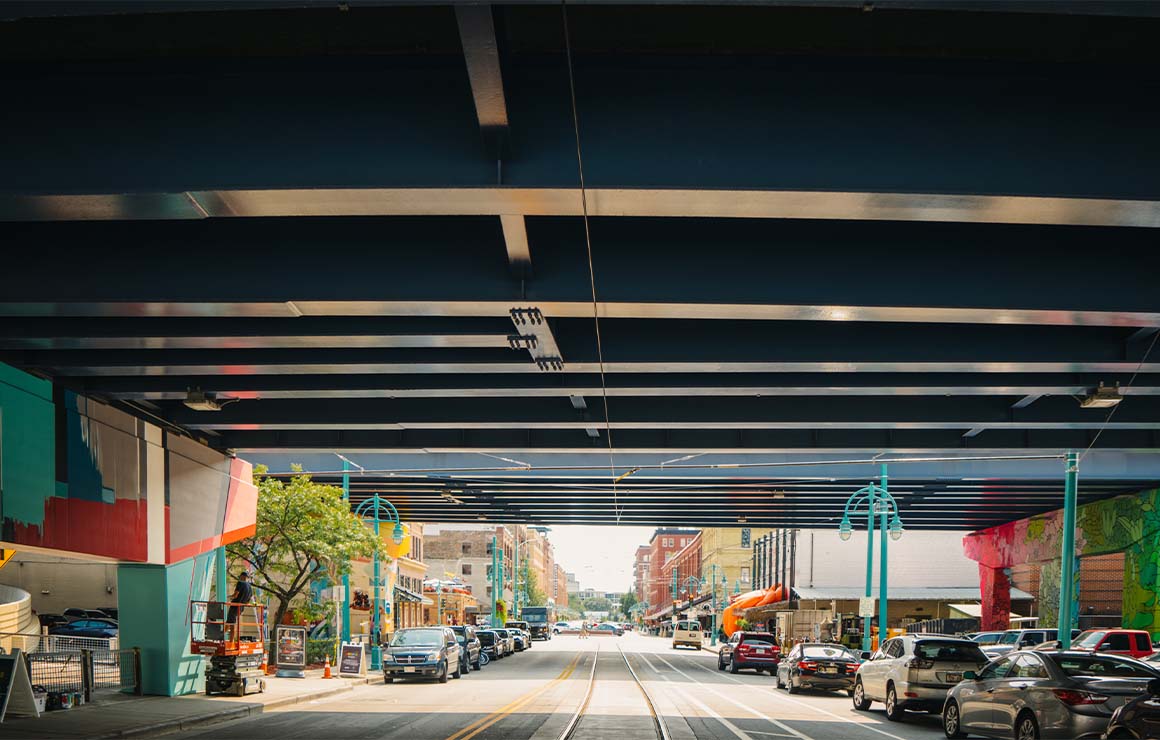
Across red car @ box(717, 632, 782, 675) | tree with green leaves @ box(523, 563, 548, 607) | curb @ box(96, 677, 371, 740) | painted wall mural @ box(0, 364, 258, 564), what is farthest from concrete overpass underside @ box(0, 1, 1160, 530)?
tree with green leaves @ box(523, 563, 548, 607)

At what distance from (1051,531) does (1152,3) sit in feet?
151

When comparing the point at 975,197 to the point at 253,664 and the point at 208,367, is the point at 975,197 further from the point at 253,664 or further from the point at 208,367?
the point at 253,664

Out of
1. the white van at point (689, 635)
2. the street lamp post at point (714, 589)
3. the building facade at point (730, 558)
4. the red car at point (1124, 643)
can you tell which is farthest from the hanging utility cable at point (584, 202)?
the building facade at point (730, 558)

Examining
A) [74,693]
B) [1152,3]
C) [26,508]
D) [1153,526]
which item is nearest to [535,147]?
[1152,3]

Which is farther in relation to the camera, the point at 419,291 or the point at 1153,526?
the point at 1153,526

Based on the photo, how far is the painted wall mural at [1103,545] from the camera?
126 ft

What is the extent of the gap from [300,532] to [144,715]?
55.8 feet

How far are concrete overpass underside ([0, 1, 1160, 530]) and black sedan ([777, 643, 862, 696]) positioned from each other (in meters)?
13.1

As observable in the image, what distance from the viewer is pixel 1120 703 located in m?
15.6

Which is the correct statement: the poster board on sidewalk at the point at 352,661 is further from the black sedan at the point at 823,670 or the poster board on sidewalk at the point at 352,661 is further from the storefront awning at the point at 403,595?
the storefront awning at the point at 403,595

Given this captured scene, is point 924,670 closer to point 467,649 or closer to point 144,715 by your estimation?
point 144,715

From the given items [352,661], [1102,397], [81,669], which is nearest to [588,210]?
[1102,397]

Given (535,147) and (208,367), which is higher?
(535,147)

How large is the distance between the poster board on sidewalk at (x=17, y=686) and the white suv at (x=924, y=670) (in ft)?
53.9
